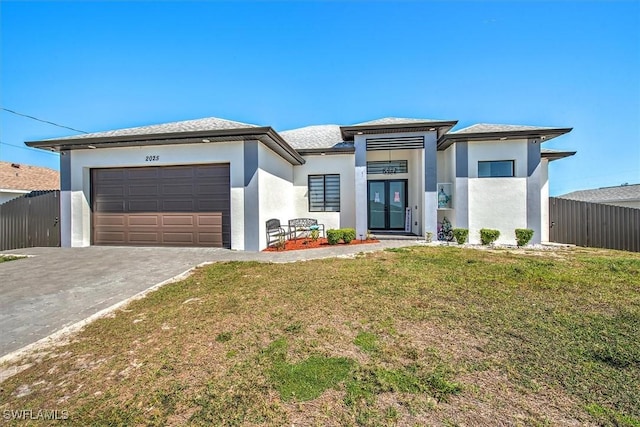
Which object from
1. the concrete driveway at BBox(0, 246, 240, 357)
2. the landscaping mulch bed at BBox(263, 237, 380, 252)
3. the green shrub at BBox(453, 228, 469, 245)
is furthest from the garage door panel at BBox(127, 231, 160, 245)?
the green shrub at BBox(453, 228, 469, 245)

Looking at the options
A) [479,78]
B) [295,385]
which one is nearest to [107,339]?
[295,385]

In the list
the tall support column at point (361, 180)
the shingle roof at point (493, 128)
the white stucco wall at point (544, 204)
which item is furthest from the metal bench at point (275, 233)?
the white stucco wall at point (544, 204)

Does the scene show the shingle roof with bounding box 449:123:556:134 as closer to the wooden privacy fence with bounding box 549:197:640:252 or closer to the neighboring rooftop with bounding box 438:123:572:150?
the neighboring rooftop with bounding box 438:123:572:150

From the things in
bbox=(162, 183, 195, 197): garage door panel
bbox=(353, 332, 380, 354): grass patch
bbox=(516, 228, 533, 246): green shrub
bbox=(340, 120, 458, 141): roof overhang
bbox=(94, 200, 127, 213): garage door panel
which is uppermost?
bbox=(340, 120, 458, 141): roof overhang

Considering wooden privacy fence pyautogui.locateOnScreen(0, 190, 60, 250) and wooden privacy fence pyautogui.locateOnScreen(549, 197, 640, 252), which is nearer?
wooden privacy fence pyautogui.locateOnScreen(549, 197, 640, 252)

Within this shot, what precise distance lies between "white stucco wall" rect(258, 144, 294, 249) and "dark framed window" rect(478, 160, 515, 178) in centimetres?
767

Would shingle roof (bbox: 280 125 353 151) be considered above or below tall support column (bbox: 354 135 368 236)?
above

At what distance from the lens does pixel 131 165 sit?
30.5 ft

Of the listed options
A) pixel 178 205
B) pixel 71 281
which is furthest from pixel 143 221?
pixel 71 281

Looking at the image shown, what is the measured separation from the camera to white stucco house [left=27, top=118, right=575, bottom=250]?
28.5ft

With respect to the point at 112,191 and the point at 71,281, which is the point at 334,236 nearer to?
the point at 71,281

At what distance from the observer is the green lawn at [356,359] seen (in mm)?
1896

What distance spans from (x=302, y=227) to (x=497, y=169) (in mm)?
7974

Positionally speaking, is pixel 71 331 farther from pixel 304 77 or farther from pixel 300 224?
pixel 304 77
